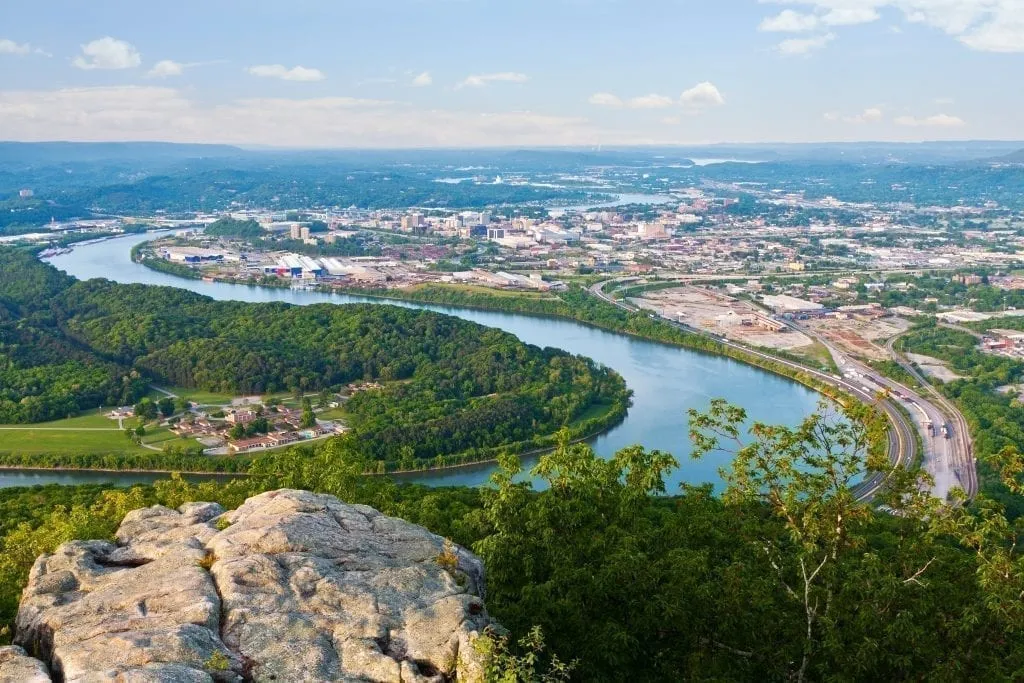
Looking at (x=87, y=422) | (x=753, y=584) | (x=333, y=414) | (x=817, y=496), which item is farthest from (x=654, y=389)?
(x=817, y=496)

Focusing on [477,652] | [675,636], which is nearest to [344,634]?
[477,652]

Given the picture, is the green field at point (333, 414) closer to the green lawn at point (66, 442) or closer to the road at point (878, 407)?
the green lawn at point (66, 442)

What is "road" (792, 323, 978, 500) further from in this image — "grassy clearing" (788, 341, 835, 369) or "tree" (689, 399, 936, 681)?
"tree" (689, 399, 936, 681)

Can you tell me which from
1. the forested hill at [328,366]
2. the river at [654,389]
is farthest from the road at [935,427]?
the forested hill at [328,366]

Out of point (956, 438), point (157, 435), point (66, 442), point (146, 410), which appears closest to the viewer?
point (66, 442)

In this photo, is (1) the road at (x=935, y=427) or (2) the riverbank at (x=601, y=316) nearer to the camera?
(1) the road at (x=935, y=427)

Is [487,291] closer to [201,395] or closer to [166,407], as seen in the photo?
[201,395]

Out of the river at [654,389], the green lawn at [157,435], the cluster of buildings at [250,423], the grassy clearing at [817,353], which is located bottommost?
the river at [654,389]
